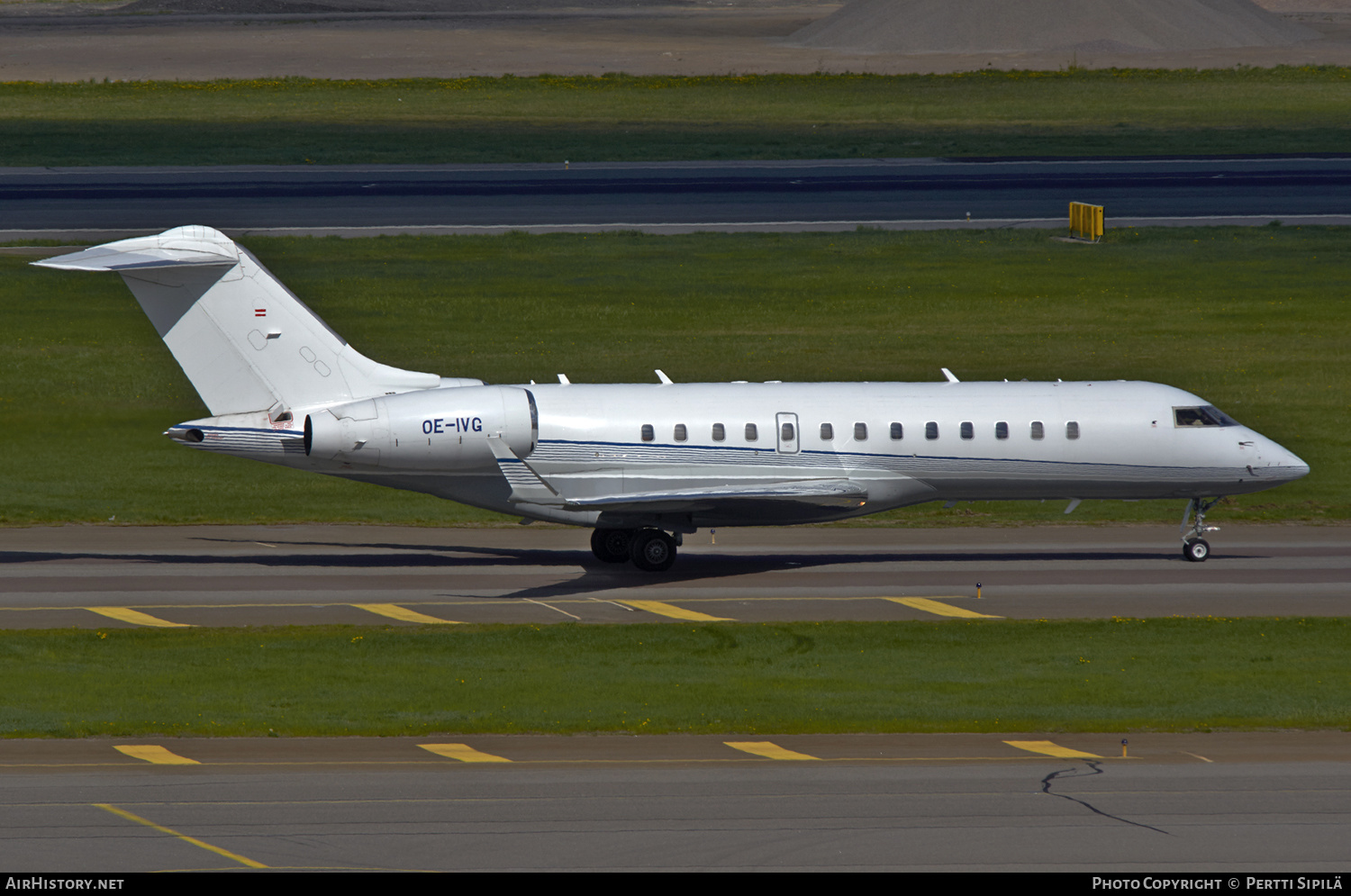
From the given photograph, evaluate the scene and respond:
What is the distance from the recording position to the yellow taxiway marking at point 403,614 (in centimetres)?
2850

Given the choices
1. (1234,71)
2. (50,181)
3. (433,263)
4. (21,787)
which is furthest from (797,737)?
(1234,71)

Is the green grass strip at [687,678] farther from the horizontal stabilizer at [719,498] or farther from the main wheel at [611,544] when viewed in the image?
the main wheel at [611,544]

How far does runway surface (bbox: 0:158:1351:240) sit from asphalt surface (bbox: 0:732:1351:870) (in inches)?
1955

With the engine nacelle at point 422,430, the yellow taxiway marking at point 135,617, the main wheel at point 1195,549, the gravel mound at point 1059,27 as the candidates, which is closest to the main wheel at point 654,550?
the engine nacelle at point 422,430

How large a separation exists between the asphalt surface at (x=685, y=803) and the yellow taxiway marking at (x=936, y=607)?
681 centimetres

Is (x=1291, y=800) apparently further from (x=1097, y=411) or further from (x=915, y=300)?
(x=915, y=300)

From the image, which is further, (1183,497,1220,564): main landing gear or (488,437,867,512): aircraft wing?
(1183,497,1220,564): main landing gear

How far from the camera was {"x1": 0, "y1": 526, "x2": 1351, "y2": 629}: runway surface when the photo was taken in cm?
2908

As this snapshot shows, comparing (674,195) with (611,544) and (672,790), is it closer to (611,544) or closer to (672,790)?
(611,544)

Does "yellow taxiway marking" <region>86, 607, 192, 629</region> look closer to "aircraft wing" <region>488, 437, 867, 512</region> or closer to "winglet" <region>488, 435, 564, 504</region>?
"winglet" <region>488, 435, 564, 504</region>

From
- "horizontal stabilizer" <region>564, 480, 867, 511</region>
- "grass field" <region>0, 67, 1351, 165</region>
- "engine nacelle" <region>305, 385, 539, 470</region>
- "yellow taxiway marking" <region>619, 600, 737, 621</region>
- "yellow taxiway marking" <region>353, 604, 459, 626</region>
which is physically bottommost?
"yellow taxiway marking" <region>353, 604, 459, 626</region>

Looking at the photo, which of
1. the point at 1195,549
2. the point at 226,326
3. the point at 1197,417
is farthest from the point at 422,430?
the point at 1195,549

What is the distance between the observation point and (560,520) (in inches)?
1248

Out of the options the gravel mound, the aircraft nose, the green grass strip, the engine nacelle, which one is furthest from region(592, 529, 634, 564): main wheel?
the gravel mound
